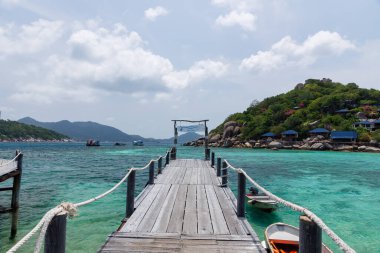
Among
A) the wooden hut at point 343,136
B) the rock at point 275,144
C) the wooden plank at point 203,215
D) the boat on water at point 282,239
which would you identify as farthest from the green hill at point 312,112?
the wooden plank at point 203,215

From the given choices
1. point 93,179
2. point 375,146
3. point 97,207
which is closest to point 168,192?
point 97,207

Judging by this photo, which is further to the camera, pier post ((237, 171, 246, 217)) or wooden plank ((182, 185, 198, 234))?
pier post ((237, 171, 246, 217))

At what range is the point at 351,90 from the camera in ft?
361

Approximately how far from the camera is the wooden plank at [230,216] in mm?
6363

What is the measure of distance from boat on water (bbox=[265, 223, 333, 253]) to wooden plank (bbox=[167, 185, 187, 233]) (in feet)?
8.52

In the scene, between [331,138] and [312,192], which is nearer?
[312,192]

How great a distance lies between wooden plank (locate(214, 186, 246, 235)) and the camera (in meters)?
6.36

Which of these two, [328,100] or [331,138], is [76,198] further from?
[328,100]

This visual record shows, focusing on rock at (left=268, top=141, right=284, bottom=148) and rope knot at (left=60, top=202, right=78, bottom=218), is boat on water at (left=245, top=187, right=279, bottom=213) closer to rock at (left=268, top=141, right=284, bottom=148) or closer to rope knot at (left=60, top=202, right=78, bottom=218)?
rope knot at (left=60, top=202, right=78, bottom=218)

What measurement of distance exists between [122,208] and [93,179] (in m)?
11.7

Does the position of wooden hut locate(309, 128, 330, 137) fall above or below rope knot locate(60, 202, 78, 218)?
above

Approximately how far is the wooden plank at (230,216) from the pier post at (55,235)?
12.9 feet

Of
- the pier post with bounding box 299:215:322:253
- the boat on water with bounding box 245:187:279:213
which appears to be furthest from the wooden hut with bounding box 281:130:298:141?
the pier post with bounding box 299:215:322:253

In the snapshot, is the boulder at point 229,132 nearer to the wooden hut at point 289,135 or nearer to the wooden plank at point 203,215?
the wooden hut at point 289,135
